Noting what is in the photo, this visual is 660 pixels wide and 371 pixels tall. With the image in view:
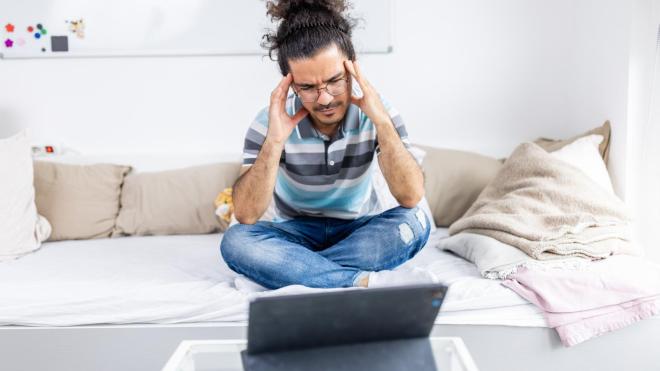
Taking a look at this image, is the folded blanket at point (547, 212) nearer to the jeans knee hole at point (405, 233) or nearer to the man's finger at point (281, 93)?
the jeans knee hole at point (405, 233)

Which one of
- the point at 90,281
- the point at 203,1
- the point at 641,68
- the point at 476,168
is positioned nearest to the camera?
the point at 90,281

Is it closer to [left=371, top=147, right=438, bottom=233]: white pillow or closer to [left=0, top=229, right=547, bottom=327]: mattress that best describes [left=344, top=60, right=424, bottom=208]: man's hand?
[left=0, top=229, right=547, bottom=327]: mattress

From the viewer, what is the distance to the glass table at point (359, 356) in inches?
33.6

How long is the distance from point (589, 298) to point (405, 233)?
50 centimetres

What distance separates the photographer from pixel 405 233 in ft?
5.36

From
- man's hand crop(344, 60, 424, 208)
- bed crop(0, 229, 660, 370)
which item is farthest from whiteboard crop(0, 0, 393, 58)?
bed crop(0, 229, 660, 370)

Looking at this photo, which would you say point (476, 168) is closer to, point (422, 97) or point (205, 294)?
point (422, 97)

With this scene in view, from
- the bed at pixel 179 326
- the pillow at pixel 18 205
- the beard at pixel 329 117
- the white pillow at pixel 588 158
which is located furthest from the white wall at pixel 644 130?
the pillow at pixel 18 205

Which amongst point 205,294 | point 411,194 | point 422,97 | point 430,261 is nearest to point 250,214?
point 205,294

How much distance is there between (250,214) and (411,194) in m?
0.45

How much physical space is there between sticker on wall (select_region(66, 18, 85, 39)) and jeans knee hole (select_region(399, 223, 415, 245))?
1769 mm

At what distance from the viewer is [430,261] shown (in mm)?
1867

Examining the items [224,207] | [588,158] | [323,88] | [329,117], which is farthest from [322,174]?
[588,158]

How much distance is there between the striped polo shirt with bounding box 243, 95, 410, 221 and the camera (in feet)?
5.47
